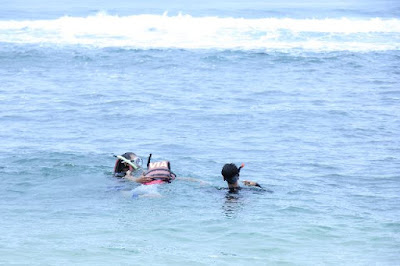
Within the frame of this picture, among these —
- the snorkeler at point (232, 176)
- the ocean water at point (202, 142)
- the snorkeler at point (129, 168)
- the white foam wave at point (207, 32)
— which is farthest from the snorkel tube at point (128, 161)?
the white foam wave at point (207, 32)

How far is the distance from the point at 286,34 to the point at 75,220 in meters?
26.2

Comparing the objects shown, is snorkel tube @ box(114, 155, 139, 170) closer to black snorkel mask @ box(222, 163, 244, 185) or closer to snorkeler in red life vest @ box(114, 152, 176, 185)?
snorkeler in red life vest @ box(114, 152, 176, 185)

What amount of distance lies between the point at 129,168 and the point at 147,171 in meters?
0.61

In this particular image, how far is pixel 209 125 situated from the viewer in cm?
1933

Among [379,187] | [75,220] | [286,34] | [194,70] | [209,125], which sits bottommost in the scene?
[75,220]

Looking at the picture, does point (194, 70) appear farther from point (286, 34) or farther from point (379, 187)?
point (379, 187)

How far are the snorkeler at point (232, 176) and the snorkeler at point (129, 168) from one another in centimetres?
144

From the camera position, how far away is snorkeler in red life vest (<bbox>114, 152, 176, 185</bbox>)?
13.1m

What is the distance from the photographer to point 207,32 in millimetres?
37688

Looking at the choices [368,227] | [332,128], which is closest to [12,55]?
[332,128]

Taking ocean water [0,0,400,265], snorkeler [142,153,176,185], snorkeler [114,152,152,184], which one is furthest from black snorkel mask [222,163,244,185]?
snorkeler [114,152,152,184]

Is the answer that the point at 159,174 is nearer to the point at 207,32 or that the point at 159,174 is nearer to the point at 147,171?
the point at 147,171

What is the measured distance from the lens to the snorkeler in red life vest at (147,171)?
43.0ft

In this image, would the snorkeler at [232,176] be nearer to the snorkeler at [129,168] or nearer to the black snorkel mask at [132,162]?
the snorkeler at [129,168]
